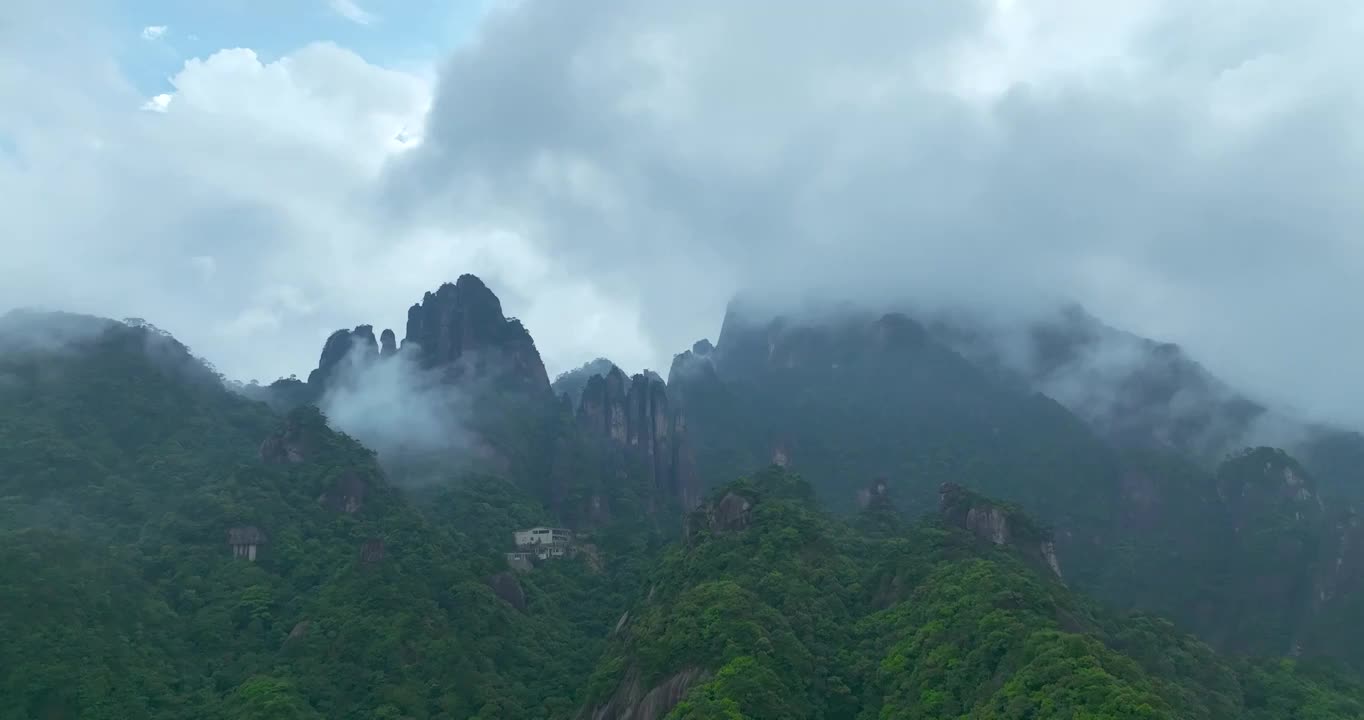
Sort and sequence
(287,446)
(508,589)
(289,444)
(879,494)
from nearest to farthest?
1. (508,589)
2. (287,446)
3. (289,444)
4. (879,494)

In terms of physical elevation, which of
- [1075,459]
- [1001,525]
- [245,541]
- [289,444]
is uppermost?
[289,444]

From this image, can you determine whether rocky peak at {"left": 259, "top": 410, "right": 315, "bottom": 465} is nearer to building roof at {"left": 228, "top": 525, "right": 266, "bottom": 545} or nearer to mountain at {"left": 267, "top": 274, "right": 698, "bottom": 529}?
building roof at {"left": 228, "top": 525, "right": 266, "bottom": 545}

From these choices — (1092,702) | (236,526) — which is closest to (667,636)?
(1092,702)

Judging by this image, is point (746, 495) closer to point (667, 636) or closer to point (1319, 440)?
point (667, 636)

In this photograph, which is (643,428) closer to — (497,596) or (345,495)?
(345,495)

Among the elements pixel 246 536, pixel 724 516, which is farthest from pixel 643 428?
pixel 246 536

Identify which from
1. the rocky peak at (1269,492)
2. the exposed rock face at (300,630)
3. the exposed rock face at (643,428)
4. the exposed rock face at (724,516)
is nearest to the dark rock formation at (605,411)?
the exposed rock face at (643,428)
